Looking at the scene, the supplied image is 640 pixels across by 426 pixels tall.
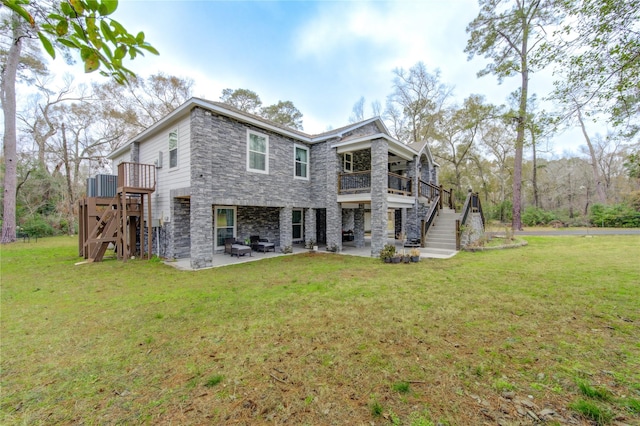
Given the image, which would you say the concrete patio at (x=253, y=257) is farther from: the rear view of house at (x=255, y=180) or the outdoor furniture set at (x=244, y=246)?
the rear view of house at (x=255, y=180)

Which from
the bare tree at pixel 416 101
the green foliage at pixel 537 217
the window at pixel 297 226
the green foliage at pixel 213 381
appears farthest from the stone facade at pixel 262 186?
the green foliage at pixel 537 217

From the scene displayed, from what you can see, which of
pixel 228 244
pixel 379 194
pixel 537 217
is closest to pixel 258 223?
pixel 228 244

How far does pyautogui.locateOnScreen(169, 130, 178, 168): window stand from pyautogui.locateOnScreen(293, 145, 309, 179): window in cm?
484

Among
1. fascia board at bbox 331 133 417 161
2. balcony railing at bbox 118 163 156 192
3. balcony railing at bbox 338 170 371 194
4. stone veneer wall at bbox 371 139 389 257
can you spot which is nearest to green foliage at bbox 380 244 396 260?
stone veneer wall at bbox 371 139 389 257

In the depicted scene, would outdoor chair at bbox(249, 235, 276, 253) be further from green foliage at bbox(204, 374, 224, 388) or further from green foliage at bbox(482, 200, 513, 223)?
green foliage at bbox(482, 200, 513, 223)

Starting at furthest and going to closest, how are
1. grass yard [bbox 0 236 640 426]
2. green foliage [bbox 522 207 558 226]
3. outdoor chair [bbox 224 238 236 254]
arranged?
green foliage [bbox 522 207 558 226] → outdoor chair [bbox 224 238 236 254] → grass yard [bbox 0 236 640 426]

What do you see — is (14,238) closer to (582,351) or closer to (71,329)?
(71,329)

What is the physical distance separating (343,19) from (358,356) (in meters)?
11.2

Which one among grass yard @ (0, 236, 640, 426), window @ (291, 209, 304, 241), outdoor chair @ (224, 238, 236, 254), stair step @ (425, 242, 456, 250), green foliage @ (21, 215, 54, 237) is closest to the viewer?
grass yard @ (0, 236, 640, 426)

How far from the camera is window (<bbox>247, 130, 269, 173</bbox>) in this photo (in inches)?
399

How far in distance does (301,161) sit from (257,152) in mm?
2623

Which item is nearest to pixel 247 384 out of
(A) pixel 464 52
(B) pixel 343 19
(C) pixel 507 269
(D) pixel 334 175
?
(C) pixel 507 269

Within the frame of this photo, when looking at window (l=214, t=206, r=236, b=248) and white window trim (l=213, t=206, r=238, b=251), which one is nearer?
white window trim (l=213, t=206, r=238, b=251)

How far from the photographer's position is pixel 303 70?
16.9m
